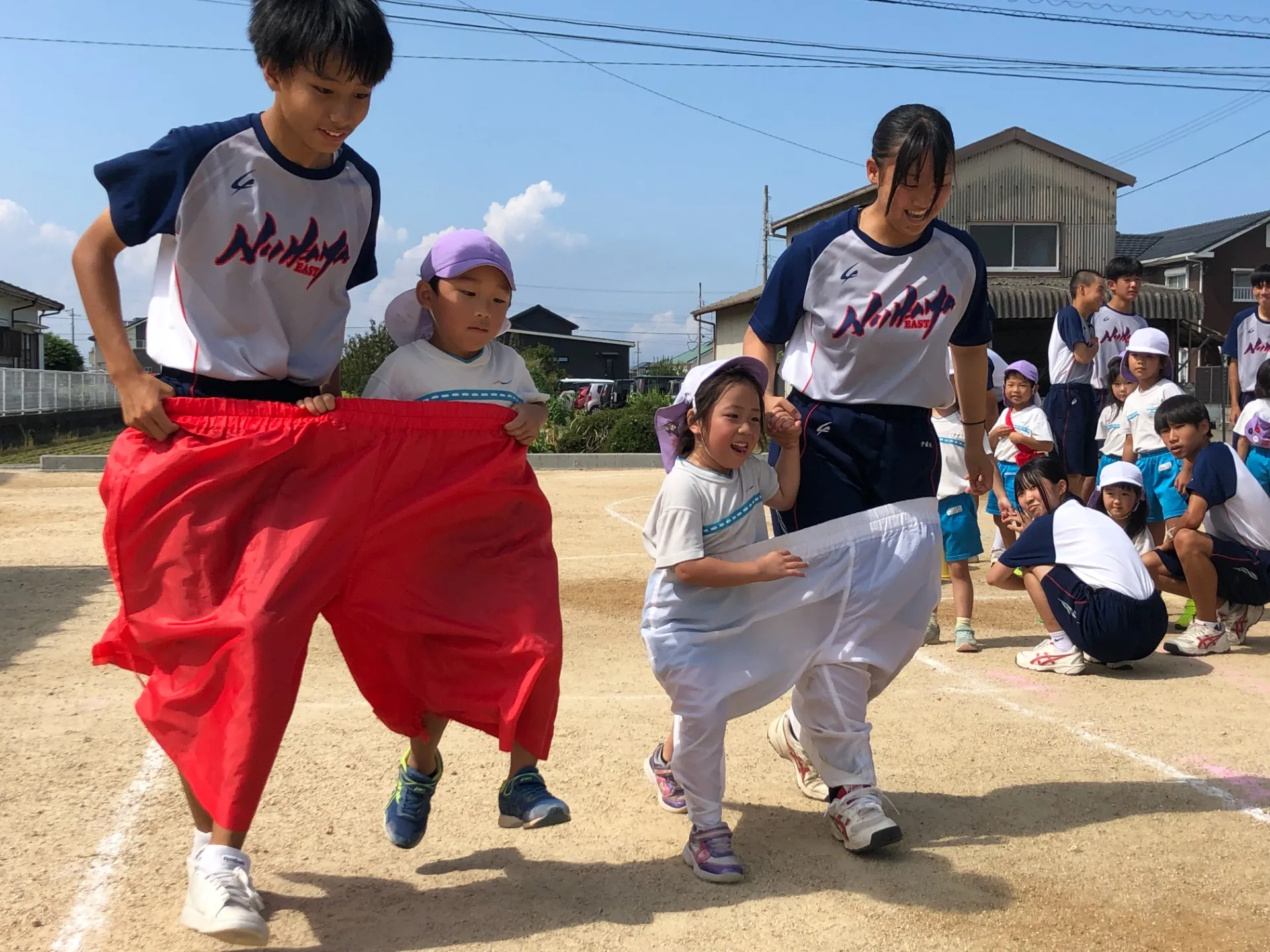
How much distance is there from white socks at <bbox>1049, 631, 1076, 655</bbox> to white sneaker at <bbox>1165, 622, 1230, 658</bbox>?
863mm

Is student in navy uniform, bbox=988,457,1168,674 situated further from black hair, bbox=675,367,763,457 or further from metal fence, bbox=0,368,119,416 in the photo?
metal fence, bbox=0,368,119,416

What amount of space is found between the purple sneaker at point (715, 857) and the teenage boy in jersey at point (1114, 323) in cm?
675

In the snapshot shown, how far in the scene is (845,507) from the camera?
3.69m

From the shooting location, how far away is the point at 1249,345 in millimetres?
8492

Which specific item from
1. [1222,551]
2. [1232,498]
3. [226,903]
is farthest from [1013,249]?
[226,903]

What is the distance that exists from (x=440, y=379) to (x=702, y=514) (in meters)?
0.87

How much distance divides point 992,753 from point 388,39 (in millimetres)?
3427

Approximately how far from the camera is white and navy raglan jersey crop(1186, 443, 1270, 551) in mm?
6512

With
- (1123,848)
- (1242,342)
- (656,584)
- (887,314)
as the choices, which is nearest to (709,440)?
(656,584)

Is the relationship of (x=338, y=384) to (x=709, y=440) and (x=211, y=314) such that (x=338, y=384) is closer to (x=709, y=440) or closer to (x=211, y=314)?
(x=211, y=314)

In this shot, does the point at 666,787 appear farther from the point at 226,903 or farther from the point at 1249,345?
the point at 1249,345

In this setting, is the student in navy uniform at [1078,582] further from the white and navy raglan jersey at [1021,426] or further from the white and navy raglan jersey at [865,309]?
the white and navy raglan jersey at [865,309]

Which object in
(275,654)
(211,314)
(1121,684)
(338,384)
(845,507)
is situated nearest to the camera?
(275,654)

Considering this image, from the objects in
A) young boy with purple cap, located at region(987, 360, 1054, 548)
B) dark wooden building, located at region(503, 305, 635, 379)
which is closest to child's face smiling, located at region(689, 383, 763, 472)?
young boy with purple cap, located at region(987, 360, 1054, 548)
